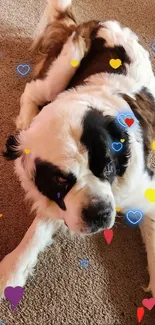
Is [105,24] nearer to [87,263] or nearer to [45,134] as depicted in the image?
[45,134]

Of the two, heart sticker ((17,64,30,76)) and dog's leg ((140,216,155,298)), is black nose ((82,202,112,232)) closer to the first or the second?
dog's leg ((140,216,155,298))

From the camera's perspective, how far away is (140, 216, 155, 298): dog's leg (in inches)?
56.7

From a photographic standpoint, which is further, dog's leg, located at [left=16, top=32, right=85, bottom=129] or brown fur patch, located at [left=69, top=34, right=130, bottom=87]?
dog's leg, located at [left=16, top=32, right=85, bottom=129]

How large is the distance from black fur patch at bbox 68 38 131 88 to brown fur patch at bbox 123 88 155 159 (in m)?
0.11

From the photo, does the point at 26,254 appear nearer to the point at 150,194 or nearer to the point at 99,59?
the point at 150,194

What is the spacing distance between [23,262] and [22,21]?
124cm

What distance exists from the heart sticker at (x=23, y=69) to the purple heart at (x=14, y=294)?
966 millimetres

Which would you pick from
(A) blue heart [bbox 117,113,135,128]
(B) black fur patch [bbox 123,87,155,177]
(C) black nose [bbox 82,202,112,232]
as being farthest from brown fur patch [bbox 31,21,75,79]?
(C) black nose [bbox 82,202,112,232]

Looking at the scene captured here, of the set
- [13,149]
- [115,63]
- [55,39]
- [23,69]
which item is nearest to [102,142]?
[13,149]

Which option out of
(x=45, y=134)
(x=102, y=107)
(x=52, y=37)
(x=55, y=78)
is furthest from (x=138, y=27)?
(x=45, y=134)

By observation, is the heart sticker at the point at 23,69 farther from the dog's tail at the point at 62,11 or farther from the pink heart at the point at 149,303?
the pink heart at the point at 149,303

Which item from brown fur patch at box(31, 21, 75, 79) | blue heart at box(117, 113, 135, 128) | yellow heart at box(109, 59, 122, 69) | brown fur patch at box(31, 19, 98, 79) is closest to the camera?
blue heart at box(117, 113, 135, 128)

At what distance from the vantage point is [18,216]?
5.16ft

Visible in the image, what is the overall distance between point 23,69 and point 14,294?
1.02m
